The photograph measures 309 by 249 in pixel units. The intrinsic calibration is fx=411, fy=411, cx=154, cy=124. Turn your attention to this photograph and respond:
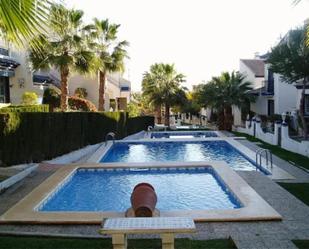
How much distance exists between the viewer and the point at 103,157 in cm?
1884

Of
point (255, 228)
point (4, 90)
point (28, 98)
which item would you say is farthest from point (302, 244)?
point (4, 90)

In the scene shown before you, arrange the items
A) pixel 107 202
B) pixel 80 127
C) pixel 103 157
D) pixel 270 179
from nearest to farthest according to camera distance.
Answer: pixel 107 202 < pixel 270 179 < pixel 103 157 < pixel 80 127

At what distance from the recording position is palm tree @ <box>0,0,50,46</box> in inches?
149

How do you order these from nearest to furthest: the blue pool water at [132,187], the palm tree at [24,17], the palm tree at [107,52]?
the palm tree at [24,17] → the blue pool water at [132,187] → the palm tree at [107,52]

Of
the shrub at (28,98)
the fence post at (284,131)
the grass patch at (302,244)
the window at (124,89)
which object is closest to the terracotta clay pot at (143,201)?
the grass patch at (302,244)

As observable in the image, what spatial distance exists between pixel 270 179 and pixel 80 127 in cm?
1085

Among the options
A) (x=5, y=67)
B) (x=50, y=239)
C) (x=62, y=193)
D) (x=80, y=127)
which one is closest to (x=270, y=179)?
(x=62, y=193)

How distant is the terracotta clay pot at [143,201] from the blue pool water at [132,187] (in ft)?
6.67

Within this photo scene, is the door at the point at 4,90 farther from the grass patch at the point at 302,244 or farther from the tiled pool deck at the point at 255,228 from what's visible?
the grass patch at the point at 302,244

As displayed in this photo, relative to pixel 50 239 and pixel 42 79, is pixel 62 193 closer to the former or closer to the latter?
pixel 50 239

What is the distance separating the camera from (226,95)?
35.2 metres

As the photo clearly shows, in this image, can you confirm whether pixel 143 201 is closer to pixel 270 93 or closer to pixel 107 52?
pixel 107 52

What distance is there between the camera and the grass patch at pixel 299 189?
9.91m

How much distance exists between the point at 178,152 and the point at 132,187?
9.75 m
